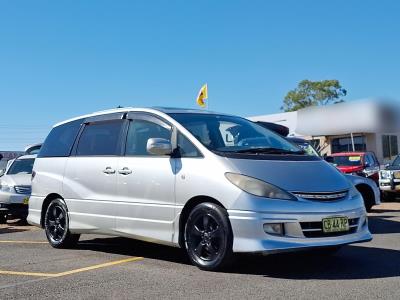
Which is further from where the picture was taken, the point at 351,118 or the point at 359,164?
the point at 351,118

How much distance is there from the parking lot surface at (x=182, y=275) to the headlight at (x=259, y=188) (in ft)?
2.65

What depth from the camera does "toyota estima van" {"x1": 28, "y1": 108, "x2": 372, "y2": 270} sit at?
557cm

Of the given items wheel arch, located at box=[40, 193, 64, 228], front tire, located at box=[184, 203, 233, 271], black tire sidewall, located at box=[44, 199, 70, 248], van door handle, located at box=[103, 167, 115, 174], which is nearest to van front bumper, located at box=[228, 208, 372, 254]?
front tire, located at box=[184, 203, 233, 271]

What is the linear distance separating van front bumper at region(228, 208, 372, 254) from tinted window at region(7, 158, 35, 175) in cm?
949

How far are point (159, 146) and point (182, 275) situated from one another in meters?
1.43

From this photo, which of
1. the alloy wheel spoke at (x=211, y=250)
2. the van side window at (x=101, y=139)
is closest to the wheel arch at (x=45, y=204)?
the van side window at (x=101, y=139)

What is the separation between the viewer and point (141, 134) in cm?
702

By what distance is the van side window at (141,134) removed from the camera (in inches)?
265

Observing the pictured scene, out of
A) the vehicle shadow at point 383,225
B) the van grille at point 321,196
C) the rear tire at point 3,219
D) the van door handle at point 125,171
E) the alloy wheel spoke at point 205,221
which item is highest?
the van door handle at point 125,171

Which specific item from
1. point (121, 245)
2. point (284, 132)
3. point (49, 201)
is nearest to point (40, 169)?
point (49, 201)

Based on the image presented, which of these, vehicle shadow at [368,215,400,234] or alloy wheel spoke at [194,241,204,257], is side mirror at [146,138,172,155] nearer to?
alloy wheel spoke at [194,241,204,257]

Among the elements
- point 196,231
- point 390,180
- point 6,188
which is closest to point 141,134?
point 196,231

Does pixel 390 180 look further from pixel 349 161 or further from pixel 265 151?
pixel 265 151

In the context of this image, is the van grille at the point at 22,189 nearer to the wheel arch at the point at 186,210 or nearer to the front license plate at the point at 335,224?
the wheel arch at the point at 186,210
